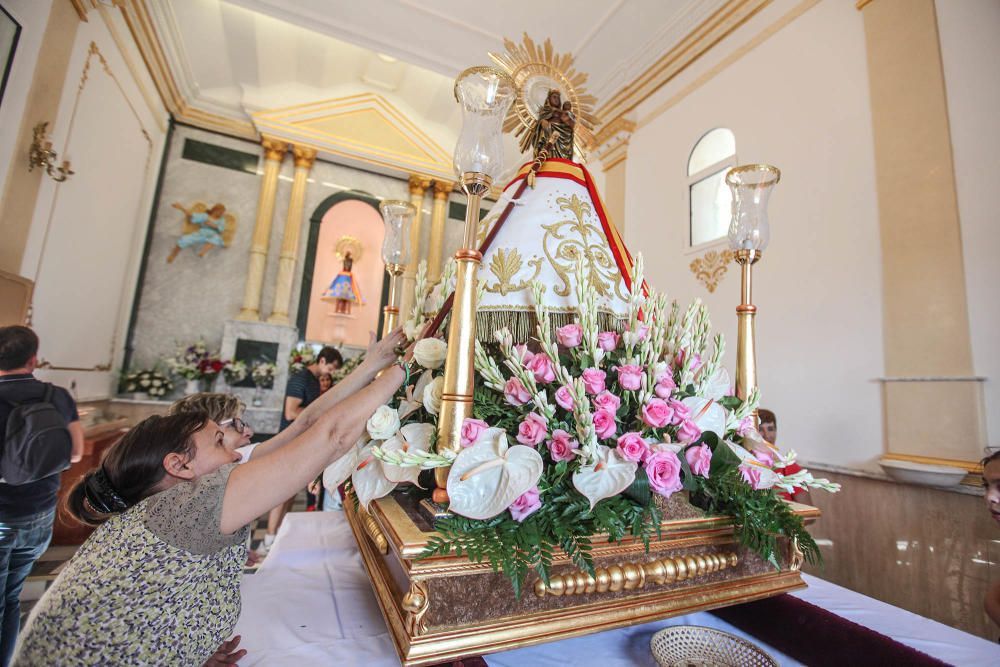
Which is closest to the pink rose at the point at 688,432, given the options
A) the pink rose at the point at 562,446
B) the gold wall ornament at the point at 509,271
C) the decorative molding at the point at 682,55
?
the pink rose at the point at 562,446

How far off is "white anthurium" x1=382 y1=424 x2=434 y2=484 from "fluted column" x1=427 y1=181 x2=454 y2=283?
7.26 metres

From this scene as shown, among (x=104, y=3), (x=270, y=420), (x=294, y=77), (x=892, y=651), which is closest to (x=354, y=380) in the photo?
(x=892, y=651)

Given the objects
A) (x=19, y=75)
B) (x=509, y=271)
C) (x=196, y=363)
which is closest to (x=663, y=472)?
(x=509, y=271)

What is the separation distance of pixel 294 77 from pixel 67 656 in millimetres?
8343

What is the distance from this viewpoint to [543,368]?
0.88 m

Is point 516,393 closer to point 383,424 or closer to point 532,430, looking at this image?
point 532,430

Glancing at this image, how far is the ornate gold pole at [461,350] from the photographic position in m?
0.82

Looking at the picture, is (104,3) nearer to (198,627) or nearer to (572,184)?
(572,184)

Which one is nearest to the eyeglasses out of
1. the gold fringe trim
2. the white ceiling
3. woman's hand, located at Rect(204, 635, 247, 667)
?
woman's hand, located at Rect(204, 635, 247, 667)

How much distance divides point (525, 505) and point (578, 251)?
1.96 feet

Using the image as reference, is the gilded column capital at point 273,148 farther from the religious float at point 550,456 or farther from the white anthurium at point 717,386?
the white anthurium at point 717,386

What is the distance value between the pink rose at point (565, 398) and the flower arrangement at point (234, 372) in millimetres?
6533

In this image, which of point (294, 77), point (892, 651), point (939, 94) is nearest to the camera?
point (892, 651)

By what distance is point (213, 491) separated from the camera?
916mm
